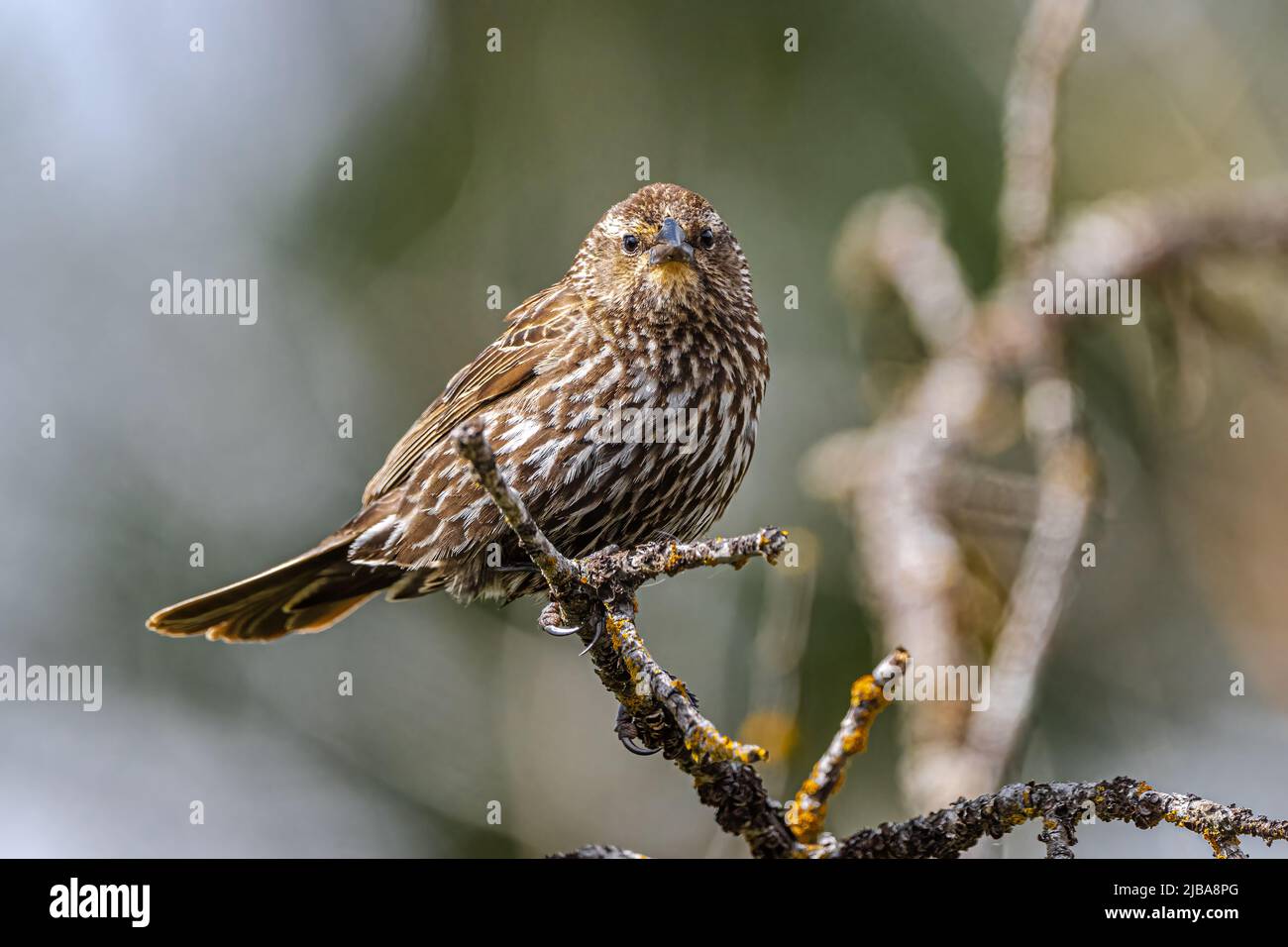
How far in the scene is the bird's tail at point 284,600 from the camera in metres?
4.79

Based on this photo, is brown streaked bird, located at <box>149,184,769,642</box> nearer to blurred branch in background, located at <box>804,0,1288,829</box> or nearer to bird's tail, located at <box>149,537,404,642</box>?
bird's tail, located at <box>149,537,404,642</box>

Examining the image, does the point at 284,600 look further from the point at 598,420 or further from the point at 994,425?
the point at 994,425

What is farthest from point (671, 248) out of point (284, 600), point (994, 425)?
point (284, 600)

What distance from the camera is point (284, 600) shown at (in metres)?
4.92

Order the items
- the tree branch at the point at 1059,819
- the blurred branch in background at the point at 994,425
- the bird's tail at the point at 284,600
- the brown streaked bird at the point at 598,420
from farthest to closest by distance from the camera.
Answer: the bird's tail at the point at 284,600 → the brown streaked bird at the point at 598,420 → the blurred branch in background at the point at 994,425 → the tree branch at the point at 1059,819

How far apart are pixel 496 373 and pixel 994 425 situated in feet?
6.41

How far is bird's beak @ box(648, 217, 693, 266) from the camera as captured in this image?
14.0ft

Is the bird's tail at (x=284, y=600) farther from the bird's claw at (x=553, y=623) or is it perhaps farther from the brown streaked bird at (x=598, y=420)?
the bird's claw at (x=553, y=623)

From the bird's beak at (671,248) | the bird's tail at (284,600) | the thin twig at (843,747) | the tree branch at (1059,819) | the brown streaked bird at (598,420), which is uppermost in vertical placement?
the bird's beak at (671,248)

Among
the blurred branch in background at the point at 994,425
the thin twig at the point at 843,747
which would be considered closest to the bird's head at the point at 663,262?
the blurred branch in background at the point at 994,425

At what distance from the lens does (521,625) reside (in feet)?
22.0

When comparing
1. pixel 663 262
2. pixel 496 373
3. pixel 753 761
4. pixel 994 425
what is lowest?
pixel 753 761

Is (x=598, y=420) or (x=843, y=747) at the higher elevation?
(x=598, y=420)

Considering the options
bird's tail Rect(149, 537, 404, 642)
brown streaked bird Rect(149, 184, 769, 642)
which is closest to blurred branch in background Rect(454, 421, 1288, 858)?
brown streaked bird Rect(149, 184, 769, 642)
